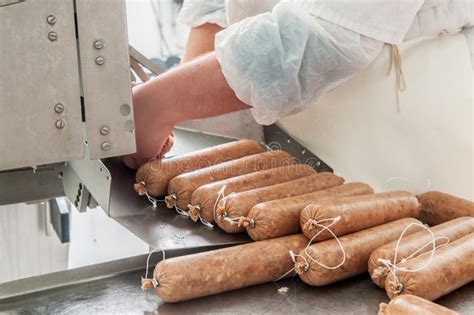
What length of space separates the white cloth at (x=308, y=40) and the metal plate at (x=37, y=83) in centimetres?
48

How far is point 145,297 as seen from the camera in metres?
1.38

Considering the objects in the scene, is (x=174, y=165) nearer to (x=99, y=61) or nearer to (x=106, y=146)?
(x=106, y=146)

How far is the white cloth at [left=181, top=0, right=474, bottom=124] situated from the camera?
167 cm

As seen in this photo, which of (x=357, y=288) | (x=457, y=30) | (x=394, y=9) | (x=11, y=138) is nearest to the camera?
(x=11, y=138)

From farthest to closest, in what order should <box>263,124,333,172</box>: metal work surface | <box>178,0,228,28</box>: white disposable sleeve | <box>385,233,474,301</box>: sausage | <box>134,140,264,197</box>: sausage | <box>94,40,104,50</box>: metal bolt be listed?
<box>178,0,228,28</box>: white disposable sleeve, <box>263,124,333,172</box>: metal work surface, <box>134,140,264,197</box>: sausage, <box>94,40,104,50</box>: metal bolt, <box>385,233,474,301</box>: sausage

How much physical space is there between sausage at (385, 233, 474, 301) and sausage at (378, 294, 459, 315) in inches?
2.8

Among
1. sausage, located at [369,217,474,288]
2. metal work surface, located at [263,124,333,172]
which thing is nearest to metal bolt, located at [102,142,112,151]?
sausage, located at [369,217,474,288]

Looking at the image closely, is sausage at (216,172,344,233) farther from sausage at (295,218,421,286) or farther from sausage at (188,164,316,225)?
sausage at (295,218,421,286)

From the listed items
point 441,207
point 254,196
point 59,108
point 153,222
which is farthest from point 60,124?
point 441,207

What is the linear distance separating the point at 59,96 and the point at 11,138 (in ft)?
0.42

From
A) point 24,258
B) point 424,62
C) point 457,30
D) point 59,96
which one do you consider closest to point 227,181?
point 59,96

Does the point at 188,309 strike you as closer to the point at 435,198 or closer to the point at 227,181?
the point at 227,181

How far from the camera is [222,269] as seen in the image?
136 centimetres

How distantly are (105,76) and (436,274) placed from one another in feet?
2.60
